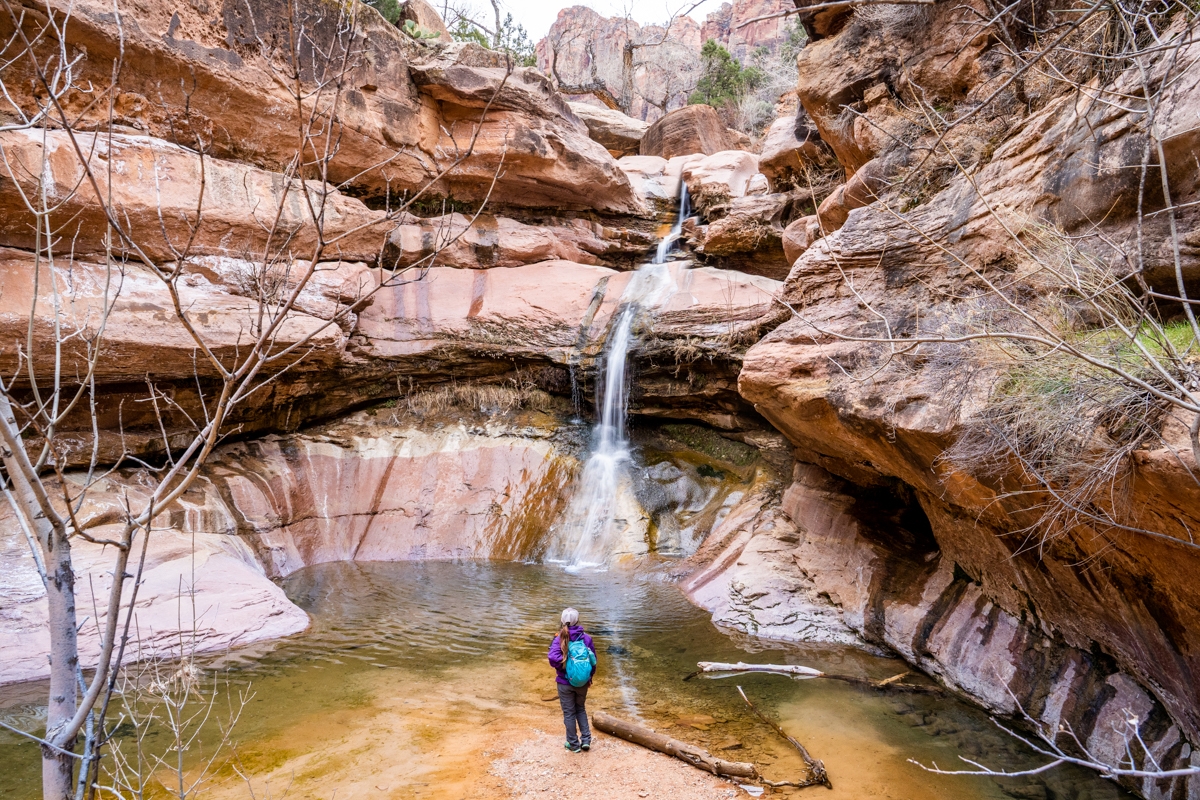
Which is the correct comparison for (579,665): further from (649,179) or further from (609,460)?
(649,179)

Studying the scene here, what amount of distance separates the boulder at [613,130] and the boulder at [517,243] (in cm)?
923

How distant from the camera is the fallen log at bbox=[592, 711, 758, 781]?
16.7 feet

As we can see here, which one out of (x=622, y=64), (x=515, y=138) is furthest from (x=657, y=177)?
(x=622, y=64)

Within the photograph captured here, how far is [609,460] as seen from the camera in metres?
12.9

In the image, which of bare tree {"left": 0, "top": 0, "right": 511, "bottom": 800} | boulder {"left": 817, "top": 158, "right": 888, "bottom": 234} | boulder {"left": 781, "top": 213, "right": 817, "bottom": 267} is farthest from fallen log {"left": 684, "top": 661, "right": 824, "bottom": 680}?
boulder {"left": 781, "top": 213, "right": 817, "bottom": 267}

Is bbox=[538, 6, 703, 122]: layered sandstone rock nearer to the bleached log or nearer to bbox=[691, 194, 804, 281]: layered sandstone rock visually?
bbox=[691, 194, 804, 281]: layered sandstone rock

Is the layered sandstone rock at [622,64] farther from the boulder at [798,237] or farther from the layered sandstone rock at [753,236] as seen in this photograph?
the boulder at [798,237]

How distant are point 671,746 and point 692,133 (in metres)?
20.4

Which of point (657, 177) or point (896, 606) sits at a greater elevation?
point (657, 177)

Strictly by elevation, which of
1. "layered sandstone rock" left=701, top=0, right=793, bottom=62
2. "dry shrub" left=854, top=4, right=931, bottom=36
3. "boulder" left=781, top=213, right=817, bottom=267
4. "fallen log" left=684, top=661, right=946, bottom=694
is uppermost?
"layered sandstone rock" left=701, top=0, right=793, bottom=62

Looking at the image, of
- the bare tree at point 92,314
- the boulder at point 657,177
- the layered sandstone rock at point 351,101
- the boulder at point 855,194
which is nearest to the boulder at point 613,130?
the boulder at point 657,177

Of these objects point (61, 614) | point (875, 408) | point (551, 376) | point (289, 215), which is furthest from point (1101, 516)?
point (289, 215)

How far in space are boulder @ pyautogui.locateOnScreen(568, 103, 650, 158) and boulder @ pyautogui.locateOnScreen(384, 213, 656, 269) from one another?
9.23 meters

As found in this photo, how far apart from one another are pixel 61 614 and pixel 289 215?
9835mm
